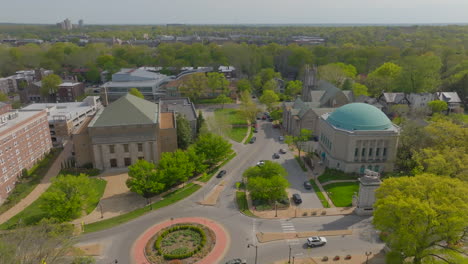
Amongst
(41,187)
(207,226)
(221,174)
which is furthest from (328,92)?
(41,187)

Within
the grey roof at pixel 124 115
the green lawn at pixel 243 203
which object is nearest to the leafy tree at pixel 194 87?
the grey roof at pixel 124 115

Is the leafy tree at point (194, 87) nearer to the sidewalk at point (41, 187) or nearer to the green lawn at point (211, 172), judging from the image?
the sidewalk at point (41, 187)

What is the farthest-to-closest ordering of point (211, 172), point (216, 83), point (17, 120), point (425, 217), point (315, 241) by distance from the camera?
1. point (216, 83)
2. point (211, 172)
3. point (17, 120)
4. point (315, 241)
5. point (425, 217)

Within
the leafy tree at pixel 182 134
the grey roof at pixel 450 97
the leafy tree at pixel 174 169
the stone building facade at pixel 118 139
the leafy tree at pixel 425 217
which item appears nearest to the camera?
the leafy tree at pixel 425 217

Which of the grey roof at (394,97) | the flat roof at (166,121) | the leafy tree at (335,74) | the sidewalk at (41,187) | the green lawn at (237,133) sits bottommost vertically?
the sidewalk at (41,187)

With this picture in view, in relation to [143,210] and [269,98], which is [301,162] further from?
[269,98]

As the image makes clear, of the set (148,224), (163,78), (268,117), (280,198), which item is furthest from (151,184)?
(163,78)
